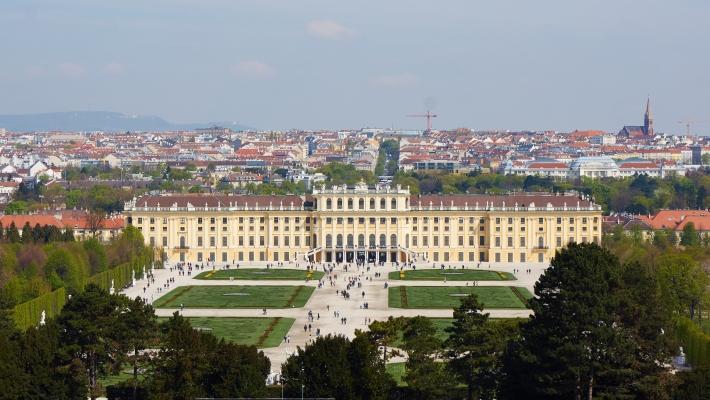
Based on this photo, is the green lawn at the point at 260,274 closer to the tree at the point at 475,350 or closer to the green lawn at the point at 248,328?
the green lawn at the point at 248,328

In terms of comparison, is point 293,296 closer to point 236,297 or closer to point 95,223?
point 236,297

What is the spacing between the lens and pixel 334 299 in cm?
7438

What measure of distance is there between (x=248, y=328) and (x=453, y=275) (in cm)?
2603

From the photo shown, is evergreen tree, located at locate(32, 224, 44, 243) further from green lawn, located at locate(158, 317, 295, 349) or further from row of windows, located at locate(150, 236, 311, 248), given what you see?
green lawn, located at locate(158, 317, 295, 349)

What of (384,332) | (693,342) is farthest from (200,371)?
(693,342)

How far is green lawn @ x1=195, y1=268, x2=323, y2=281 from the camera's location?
3361 inches

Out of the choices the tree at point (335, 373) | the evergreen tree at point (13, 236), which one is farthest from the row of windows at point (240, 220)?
the tree at point (335, 373)

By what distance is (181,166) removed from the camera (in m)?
191

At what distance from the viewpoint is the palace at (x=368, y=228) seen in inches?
3821

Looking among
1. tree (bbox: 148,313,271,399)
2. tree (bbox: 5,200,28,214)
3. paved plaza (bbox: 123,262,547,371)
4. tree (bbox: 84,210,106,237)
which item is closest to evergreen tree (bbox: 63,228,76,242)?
paved plaza (bbox: 123,262,547,371)

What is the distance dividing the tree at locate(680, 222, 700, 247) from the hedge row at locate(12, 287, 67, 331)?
42105 millimetres

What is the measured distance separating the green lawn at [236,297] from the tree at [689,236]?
25727 mm

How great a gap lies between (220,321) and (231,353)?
850 inches

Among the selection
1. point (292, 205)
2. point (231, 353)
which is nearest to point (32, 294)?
point (231, 353)
